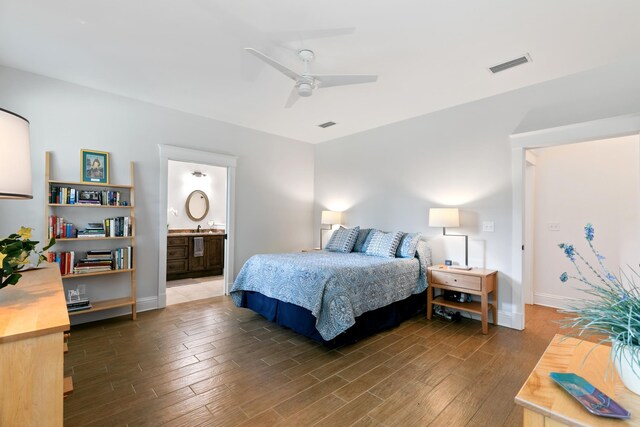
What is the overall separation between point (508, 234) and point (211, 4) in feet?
12.2

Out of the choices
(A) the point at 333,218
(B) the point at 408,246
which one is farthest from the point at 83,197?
(B) the point at 408,246

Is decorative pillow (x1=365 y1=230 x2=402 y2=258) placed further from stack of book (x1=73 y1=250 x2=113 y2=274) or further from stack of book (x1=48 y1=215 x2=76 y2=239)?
stack of book (x1=48 y1=215 x2=76 y2=239)

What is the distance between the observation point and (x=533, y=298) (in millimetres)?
4297

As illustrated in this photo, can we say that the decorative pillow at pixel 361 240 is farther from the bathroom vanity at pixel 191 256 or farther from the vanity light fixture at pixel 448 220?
the bathroom vanity at pixel 191 256

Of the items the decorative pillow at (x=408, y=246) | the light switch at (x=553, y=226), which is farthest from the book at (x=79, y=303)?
the light switch at (x=553, y=226)

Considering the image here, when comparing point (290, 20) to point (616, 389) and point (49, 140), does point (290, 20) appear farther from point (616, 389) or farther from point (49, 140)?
point (49, 140)

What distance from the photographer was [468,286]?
3.31 meters

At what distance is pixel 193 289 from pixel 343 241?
2730mm

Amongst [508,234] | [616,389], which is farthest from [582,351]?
[508,234]

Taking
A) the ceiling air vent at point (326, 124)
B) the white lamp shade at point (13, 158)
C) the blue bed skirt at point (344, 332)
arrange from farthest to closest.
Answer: the ceiling air vent at point (326, 124)
the blue bed skirt at point (344, 332)
the white lamp shade at point (13, 158)

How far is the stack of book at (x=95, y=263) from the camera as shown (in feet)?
10.8

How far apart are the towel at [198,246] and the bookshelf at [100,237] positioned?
2.12 meters

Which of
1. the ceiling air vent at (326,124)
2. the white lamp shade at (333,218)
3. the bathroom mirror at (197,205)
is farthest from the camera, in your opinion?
the bathroom mirror at (197,205)

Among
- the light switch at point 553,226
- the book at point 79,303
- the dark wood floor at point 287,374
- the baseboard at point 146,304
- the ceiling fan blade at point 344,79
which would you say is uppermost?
the ceiling fan blade at point 344,79
